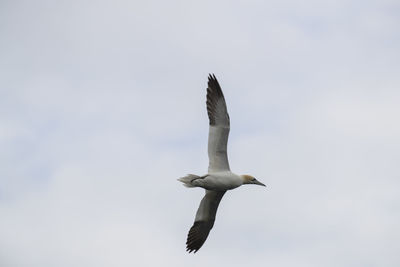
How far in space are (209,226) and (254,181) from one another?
2413mm

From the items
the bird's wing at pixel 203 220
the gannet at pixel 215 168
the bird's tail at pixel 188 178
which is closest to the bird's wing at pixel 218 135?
the gannet at pixel 215 168

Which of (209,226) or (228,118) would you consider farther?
(209,226)

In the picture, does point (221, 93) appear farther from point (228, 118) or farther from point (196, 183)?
point (196, 183)

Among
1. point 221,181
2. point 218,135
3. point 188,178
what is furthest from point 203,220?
point 218,135

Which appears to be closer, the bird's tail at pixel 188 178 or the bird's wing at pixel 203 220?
the bird's tail at pixel 188 178

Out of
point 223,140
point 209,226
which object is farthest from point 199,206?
point 223,140

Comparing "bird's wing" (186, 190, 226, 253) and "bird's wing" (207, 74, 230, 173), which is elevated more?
"bird's wing" (207, 74, 230, 173)

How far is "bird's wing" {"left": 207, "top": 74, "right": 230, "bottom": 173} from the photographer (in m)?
24.5

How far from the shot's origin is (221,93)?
25.2 meters

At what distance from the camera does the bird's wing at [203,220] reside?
2578 centimetres


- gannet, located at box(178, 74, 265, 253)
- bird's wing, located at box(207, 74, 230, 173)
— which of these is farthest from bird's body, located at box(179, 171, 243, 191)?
bird's wing, located at box(207, 74, 230, 173)

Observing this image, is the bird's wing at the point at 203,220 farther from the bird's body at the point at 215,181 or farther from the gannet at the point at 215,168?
the bird's body at the point at 215,181

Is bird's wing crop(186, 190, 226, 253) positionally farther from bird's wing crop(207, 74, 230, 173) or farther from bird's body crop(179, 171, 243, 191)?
bird's wing crop(207, 74, 230, 173)

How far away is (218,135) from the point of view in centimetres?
2452
